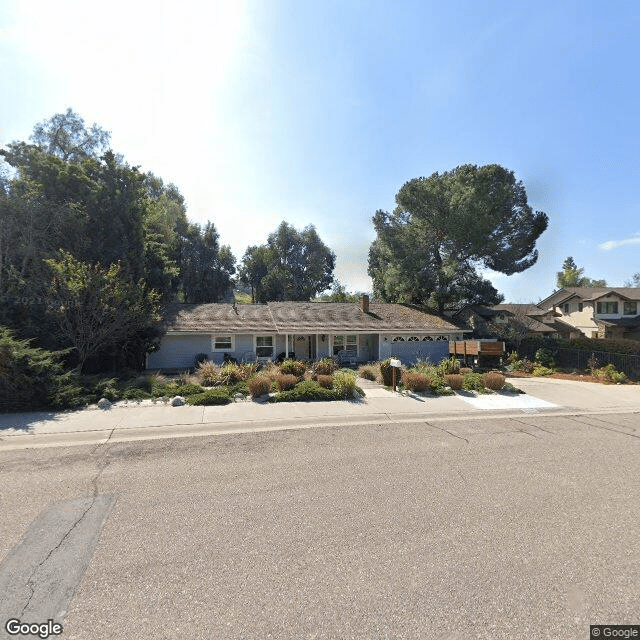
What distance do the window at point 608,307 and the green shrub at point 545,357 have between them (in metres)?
16.0

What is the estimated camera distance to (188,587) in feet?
12.1

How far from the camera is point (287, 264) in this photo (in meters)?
47.4

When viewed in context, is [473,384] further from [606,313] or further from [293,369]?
[606,313]

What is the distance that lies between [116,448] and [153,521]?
13.0 feet

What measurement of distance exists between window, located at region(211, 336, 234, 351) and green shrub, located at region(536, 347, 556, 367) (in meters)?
21.0

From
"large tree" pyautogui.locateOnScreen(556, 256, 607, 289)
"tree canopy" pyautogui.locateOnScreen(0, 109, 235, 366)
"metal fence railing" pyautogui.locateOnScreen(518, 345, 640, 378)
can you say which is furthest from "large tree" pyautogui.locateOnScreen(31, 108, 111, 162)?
"large tree" pyautogui.locateOnScreen(556, 256, 607, 289)

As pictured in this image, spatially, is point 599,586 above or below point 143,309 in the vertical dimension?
below

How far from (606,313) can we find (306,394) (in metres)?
36.7

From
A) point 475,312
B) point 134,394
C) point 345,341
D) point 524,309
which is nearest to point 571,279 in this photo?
point 524,309

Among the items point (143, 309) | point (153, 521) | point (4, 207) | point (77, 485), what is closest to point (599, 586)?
point (153, 521)

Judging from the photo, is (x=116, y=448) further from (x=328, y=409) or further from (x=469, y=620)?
(x=469, y=620)

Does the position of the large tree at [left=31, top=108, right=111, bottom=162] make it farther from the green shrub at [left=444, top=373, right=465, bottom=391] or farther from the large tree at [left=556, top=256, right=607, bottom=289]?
the large tree at [left=556, top=256, right=607, bottom=289]

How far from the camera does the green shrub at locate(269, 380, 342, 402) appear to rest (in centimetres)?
1310

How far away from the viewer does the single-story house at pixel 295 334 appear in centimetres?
2184
